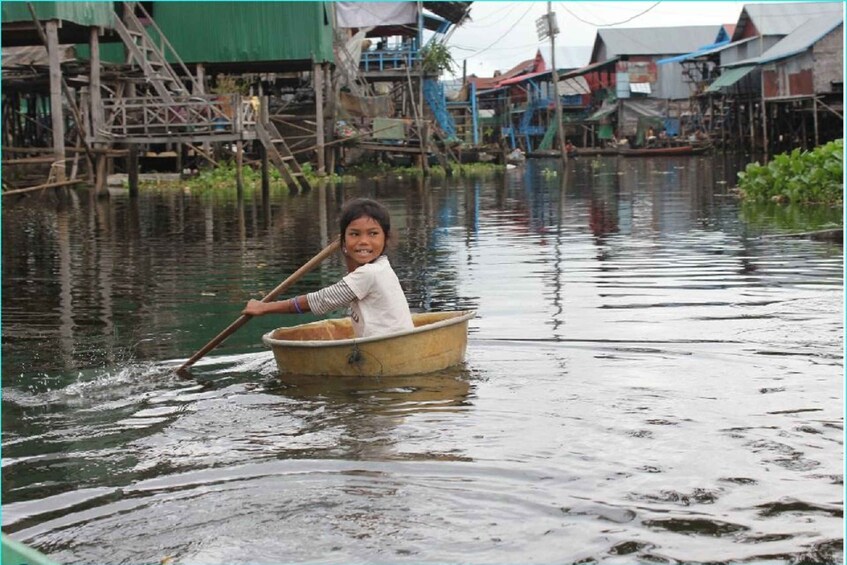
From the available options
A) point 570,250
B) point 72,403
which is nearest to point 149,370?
point 72,403

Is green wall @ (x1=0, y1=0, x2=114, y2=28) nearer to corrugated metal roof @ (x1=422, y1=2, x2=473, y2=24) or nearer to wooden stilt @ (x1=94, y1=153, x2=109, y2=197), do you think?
wooden stilt @ (x1=94, y1=153, x2=109, y2=197)

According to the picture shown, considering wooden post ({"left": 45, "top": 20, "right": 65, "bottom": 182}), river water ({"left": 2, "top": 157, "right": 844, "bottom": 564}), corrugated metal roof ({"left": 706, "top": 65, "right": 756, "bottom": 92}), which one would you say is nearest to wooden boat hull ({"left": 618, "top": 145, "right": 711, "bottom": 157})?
corrugated metal roof ({"left": 706, "top": 65, "right": 756, "bottom": 92})

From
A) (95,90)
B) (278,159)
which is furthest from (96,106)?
(278,159)

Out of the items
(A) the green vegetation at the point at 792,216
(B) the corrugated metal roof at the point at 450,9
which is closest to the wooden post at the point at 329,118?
(B) the corrugated metal roof at the point at 450,9

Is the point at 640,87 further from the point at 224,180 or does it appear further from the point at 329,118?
the point at 224,180

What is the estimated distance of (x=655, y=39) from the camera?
181 feet

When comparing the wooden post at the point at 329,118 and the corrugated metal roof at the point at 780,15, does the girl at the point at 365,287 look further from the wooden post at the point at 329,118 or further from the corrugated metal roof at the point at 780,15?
the corrugated metal roof at the point at 780,15

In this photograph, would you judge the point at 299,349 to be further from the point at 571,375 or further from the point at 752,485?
the point at 752,485

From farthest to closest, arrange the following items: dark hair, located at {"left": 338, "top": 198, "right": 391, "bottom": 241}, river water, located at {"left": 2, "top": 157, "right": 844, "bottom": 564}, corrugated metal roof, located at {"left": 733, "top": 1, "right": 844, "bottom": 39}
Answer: corrugated metal roof, located at {"left": 733, "top": 1, "right": 844, "bottom": 39} → dark hair, located at {"left": 338, "top": 198, "right": 391, "bottom": 241} → river water, located at {"left": 2, "top": 157, "right": 844, "bottom": 564}

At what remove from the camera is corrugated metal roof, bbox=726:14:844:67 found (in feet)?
110

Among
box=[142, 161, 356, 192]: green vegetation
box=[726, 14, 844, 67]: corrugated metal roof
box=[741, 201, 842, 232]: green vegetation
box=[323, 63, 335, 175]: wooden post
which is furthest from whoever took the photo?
box=[726, 14, 844, 67]: corrugated metal roof

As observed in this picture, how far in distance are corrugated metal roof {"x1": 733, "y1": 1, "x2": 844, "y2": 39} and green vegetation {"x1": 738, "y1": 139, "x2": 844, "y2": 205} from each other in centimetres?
2659

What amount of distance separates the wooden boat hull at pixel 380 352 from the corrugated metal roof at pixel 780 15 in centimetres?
3940

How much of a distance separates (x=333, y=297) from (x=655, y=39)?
51.7 metres
